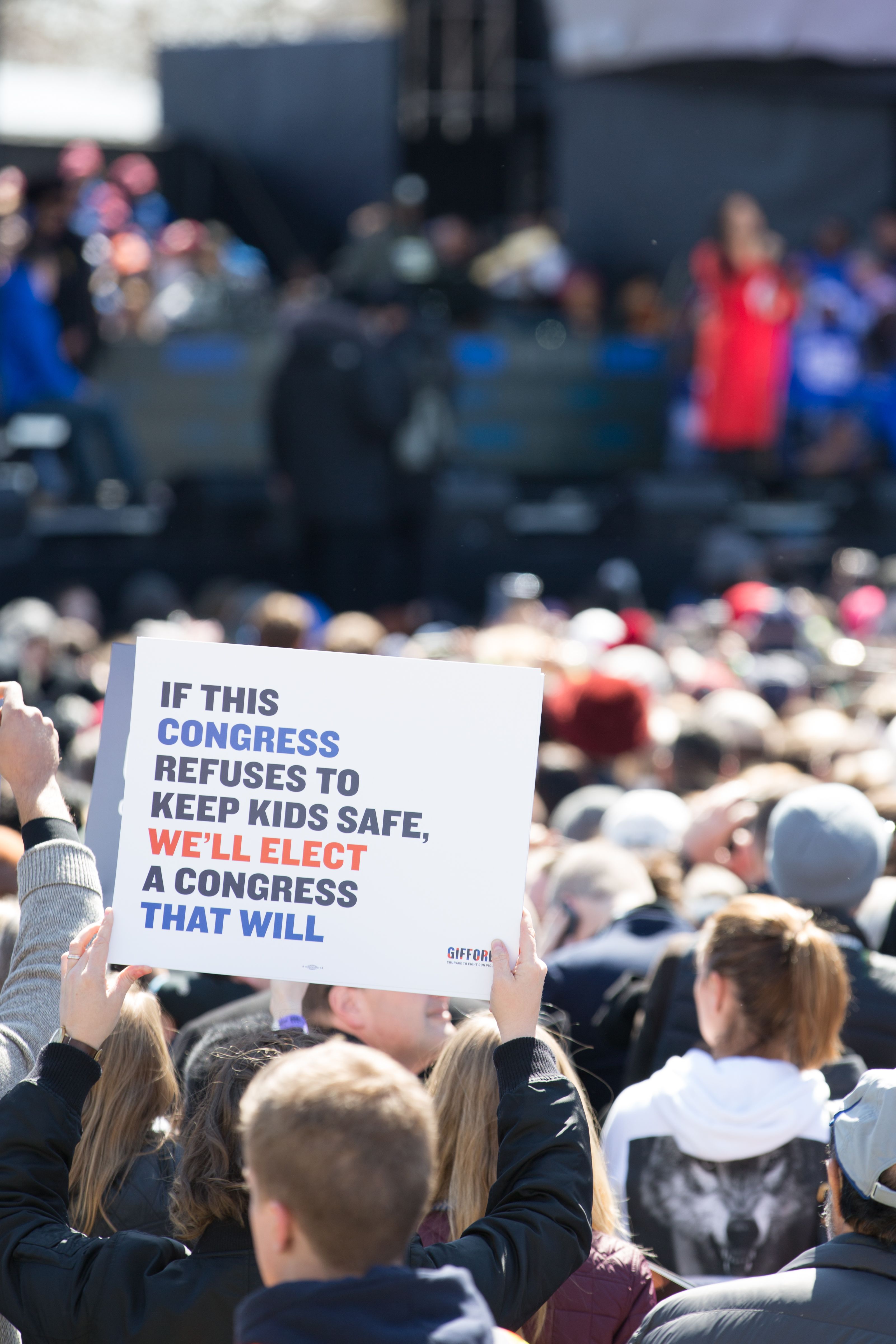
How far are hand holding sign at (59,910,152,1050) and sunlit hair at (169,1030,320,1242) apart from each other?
6.5 inches

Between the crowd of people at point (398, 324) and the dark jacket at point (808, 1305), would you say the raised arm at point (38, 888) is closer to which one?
the dark jacket at point (808, 1305)

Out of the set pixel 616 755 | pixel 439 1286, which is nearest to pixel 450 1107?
pixel 439 1286

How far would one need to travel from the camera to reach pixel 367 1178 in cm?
160

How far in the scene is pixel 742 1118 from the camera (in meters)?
2.79

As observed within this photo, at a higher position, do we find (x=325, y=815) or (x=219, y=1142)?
(x=325, y=815)

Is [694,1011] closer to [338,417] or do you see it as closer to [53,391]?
[338,417]

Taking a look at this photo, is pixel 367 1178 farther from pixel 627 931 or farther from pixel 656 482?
pixel 656 482

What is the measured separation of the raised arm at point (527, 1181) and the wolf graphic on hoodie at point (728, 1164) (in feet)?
2.40

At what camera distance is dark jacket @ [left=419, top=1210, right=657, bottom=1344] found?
2.38 meters

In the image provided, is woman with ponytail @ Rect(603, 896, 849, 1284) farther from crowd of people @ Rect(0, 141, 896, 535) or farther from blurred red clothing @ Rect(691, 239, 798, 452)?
blurred red clothing @ Rect(691, 239, 798, 452)

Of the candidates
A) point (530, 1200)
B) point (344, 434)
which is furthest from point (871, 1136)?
point (344, 434)

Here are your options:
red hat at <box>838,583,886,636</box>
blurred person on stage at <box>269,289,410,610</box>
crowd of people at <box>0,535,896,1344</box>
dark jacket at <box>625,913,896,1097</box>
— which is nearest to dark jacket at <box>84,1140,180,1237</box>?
crowd of people at <box>0,535,896,1344</box>

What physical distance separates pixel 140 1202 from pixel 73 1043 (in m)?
0.53

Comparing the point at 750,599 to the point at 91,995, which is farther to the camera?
the point at 750,599
